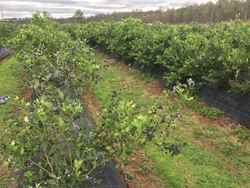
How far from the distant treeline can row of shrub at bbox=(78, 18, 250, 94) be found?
22.1 meters

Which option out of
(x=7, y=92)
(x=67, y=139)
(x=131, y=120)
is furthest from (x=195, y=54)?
(x=67, y=139)

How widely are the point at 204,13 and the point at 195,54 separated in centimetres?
2987

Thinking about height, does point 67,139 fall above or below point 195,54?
above

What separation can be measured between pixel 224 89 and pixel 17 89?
5.09 meters

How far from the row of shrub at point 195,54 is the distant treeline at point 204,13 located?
22120mm

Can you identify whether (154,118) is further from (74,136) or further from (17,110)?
(17,110)

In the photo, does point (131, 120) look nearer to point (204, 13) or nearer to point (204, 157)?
point (204, 157)

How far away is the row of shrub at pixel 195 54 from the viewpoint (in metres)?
8.10

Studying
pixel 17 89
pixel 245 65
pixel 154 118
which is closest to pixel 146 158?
pixel 154 118

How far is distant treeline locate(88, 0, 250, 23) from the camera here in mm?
36312

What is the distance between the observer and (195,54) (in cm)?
953

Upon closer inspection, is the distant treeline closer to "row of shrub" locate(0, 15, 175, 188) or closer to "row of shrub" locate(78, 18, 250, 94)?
"row of shrub" locate(78, 18, 250, 94)

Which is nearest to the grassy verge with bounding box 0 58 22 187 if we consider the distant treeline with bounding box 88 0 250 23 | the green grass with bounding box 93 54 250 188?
the green grass with bounding box 93 54 250 188

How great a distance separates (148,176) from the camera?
5.54 metres
